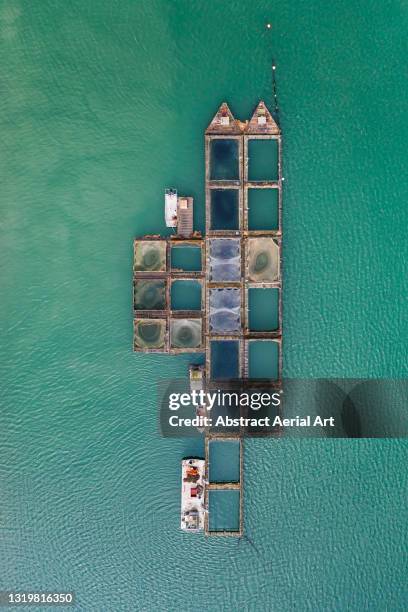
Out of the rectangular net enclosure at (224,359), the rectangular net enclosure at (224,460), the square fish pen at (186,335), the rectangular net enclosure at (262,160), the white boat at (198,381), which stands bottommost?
the rectangular net enclosure at (224,460)

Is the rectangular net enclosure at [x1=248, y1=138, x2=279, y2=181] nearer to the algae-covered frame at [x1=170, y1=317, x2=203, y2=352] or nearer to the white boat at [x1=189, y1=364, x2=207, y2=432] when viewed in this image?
the algae-covered frame at [x1=170, y1=317, x2=203, y2=352]

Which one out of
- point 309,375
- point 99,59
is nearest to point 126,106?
point 99,59

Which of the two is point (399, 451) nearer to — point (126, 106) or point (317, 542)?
point (317, 542)

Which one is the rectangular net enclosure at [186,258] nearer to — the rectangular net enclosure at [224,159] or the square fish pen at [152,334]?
the square fish pen at [152,334]

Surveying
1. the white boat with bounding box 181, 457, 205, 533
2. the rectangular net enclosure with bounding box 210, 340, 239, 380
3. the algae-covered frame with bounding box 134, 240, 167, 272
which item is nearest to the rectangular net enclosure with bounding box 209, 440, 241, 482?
the white boat with bounding box 181, 457, 205, 533

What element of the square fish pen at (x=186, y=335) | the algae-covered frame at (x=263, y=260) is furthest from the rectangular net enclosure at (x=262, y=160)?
the square fish pen at (x=186, y=335)

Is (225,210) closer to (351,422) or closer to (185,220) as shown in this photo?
(185,220)
